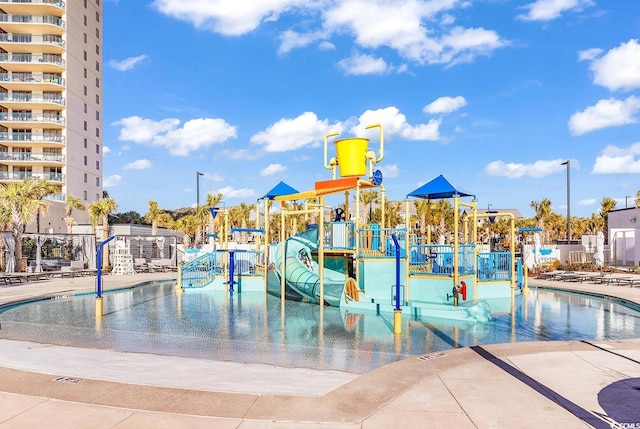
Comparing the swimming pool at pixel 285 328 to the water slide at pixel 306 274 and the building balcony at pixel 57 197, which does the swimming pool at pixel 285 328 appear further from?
the building balcony at pixel 57 197

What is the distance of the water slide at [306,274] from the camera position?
19.3 meters

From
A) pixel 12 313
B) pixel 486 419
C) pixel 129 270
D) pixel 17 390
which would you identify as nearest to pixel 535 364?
pixel 486 419

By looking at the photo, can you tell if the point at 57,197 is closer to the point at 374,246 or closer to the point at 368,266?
the point at 374,246

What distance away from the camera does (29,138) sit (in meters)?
59.5

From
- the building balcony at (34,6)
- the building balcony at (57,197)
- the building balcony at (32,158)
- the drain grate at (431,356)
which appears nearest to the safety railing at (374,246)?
the drain grate at (431,356)

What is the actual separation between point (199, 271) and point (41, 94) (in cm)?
4792

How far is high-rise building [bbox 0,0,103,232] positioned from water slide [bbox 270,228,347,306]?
1819 inches

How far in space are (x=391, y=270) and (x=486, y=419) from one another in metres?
12.6

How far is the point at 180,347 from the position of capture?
11711 mm

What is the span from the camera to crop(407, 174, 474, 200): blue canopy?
19141 mm

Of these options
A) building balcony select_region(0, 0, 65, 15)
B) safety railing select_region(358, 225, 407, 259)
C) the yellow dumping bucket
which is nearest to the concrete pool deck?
safety railing select_region(358, 225, 407, 259)

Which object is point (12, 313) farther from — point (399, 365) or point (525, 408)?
point (525, 408)

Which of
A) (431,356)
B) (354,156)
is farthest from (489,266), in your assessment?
(431,356)

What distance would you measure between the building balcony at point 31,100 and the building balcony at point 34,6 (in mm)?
10642
